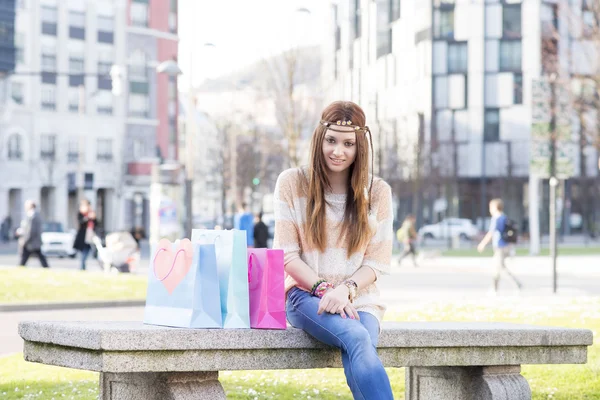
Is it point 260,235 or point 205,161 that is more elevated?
point 205,161

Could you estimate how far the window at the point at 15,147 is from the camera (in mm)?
69500

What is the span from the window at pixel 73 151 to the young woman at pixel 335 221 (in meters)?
68.7

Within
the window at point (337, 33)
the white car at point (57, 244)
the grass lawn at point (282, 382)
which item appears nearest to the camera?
the grass lawn at point (282, 382)

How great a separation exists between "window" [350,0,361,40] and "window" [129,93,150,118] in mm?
14586

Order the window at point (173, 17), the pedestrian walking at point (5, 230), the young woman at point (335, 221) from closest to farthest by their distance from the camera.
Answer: the young woman at point (335, 221)
the pedestrian walking at point (5, 230)
the window at point (173, 17)

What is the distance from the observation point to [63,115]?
7319cm

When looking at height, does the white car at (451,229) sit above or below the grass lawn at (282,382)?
below

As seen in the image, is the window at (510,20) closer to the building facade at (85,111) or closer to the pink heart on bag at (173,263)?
the building facade at (85,111)

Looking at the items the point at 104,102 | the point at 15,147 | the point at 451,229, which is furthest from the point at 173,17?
the point at 451,229

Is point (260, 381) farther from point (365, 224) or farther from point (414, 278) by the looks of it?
point (414, 278)

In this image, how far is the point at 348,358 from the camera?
19.2 feet

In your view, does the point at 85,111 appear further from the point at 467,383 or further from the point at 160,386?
the point at 160,386

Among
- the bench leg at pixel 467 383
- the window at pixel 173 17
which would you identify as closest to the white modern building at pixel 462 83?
the window at pixel 173 17

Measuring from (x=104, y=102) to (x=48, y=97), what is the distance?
458cm
